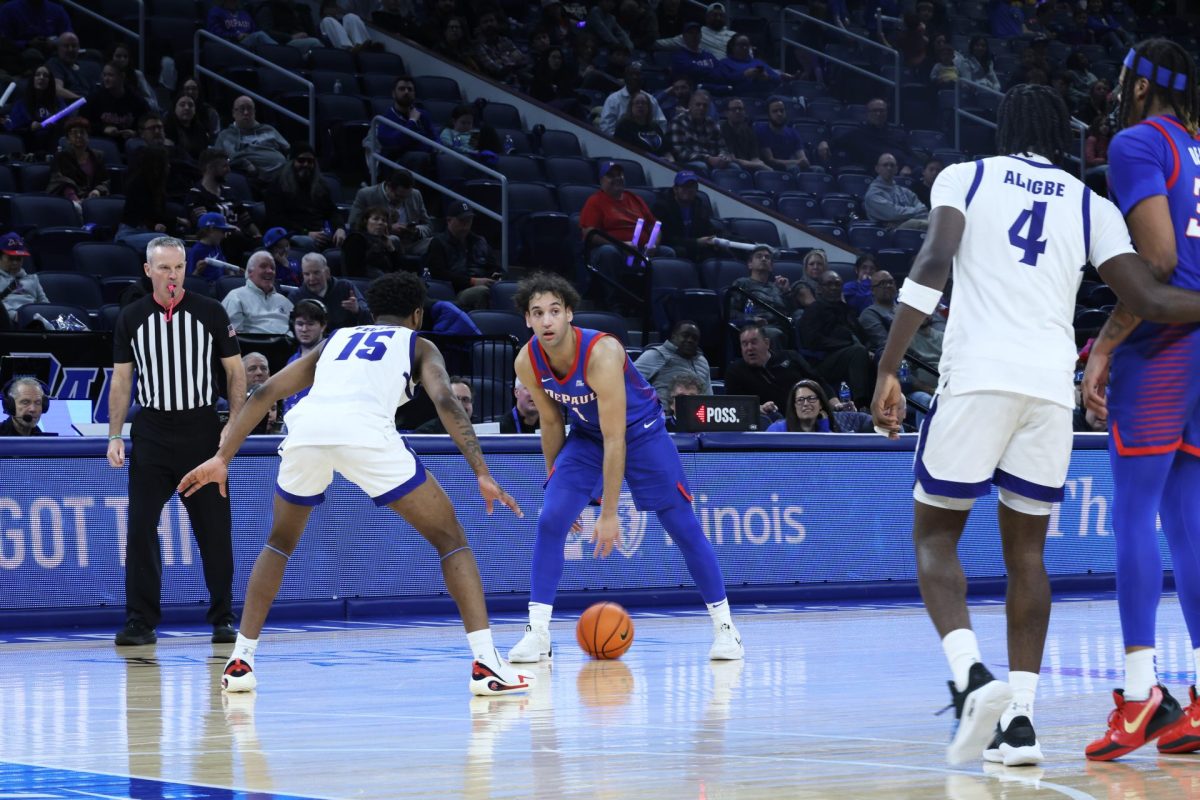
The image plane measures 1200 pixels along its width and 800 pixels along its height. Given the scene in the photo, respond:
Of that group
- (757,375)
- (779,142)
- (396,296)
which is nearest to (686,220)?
(779,142)

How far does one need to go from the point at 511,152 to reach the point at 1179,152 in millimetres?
14304

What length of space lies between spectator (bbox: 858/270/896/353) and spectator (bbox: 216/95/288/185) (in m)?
5.84

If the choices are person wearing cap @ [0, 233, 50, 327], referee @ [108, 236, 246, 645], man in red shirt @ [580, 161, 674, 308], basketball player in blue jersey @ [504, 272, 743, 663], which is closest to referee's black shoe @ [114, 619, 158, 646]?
referee @ [108, 236, 246, 645]

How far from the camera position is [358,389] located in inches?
288

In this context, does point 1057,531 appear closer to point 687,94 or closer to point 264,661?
point 264,661

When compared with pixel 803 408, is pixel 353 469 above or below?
below

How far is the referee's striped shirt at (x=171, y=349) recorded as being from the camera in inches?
388

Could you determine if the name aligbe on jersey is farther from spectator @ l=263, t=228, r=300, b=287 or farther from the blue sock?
spectator @ l=263, t=228, r=300, b=287

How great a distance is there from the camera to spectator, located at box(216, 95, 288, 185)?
16.8 metres

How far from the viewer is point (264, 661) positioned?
8758 mm

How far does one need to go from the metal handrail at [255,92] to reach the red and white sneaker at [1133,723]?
13889 millimetres

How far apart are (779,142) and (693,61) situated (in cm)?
155

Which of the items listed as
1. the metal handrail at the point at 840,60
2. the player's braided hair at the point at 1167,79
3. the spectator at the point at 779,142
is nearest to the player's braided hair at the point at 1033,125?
the player's braided hair at the point at 1167,79

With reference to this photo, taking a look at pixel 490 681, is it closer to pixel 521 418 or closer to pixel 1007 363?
pixel 1007 363
